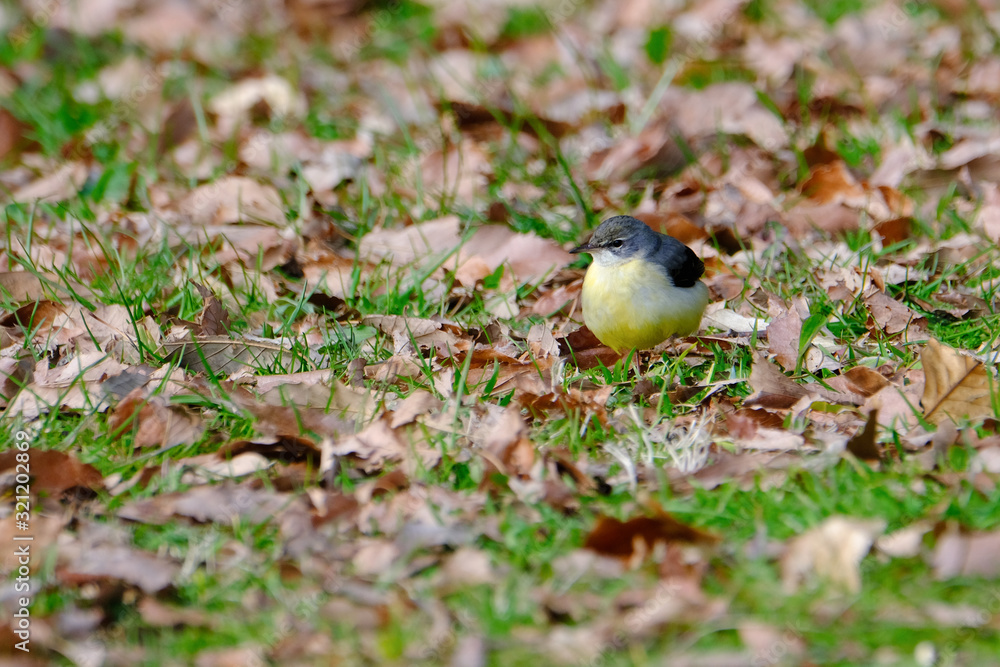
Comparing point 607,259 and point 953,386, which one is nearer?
point 953,386

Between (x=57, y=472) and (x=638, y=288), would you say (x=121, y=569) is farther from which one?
(x=638, y=288)

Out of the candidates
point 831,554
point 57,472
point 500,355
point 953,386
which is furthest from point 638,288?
point 57,472

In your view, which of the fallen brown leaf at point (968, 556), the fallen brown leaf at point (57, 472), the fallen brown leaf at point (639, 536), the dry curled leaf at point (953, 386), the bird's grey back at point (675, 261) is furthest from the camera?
the bird's grey back at point (675, 261)

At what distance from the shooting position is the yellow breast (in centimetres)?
456

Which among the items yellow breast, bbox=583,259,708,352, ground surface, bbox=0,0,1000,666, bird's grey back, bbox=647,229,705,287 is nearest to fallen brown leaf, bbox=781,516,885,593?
ground surface, bbox=0,0,1000,666

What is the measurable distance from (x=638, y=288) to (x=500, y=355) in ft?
2.28

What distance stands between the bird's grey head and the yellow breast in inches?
4.6

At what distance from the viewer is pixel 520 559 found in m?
3.11

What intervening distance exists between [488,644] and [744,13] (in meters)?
7.60

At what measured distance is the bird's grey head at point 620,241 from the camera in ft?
15.9

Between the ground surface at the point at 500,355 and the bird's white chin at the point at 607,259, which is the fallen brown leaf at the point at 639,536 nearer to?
the ground surface at the point at 500,355

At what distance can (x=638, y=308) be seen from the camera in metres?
4.55

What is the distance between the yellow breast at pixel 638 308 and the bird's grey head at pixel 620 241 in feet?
0.38

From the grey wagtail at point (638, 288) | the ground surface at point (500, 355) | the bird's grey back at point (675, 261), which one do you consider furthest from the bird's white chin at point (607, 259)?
the ground surface at point (500, 355)
